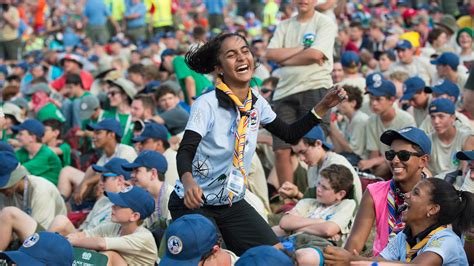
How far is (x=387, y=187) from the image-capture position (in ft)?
18.8

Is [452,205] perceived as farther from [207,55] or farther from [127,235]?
[127,235]

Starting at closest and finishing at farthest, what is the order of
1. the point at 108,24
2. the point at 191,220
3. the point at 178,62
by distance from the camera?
1. the point at 191,220
2. the point at 178,62
3. the point at 108,24

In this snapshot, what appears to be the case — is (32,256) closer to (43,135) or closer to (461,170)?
(461,170)

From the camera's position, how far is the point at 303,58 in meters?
8.57

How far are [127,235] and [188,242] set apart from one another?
247 cm

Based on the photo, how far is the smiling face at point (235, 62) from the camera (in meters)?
5.38

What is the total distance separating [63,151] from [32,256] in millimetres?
5981

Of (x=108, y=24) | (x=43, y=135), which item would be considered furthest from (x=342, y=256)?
(x=108, y=24)

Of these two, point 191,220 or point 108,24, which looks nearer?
point 191,220

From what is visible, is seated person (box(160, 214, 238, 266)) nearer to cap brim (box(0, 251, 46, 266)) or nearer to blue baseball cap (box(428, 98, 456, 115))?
cap brim (box(0, 251, 46, 266))

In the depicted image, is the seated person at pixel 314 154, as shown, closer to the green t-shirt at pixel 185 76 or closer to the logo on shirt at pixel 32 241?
the logo on shirt at pixel 32 241

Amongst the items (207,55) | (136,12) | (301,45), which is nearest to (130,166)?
(301,45)

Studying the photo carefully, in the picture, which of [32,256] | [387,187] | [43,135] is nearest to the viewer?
[32,256]

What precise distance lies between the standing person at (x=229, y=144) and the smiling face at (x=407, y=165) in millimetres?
670
